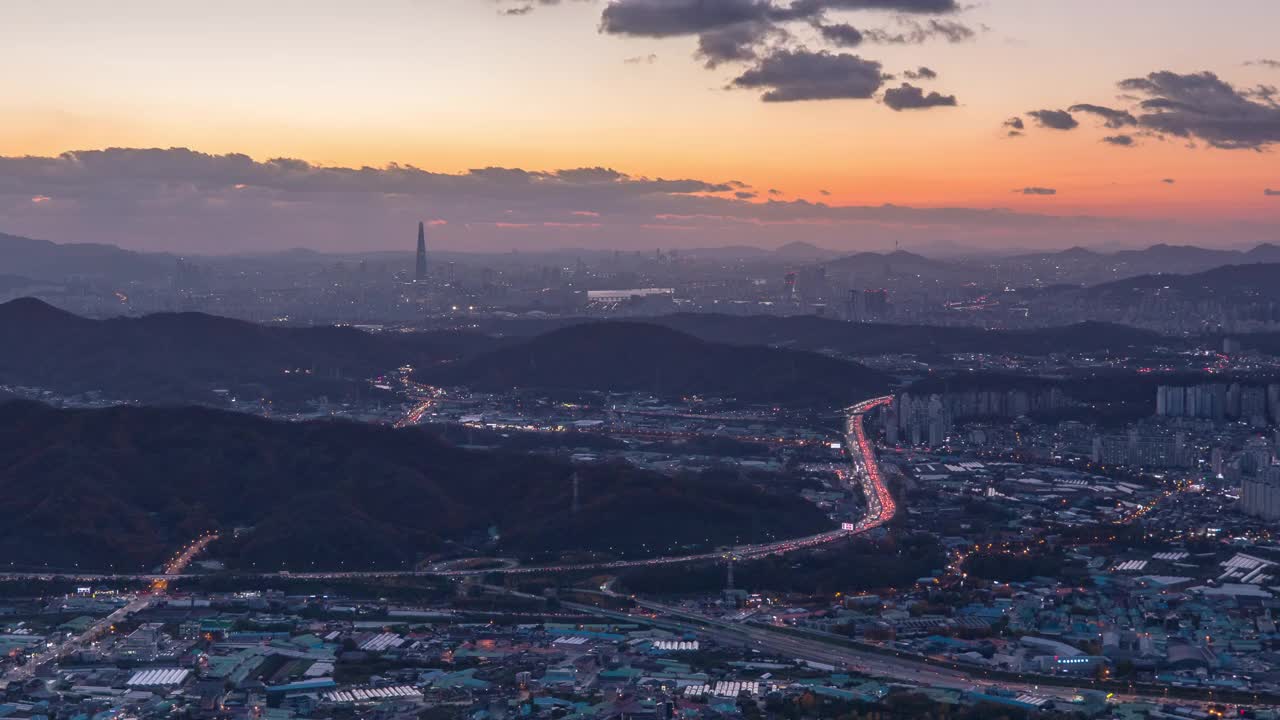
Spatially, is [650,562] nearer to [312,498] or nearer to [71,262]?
[312,498]

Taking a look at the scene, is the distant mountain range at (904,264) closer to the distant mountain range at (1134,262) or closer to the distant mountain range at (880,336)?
the distant mountain range at (1134,262)

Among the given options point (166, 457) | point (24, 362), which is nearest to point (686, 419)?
point (166, 457)

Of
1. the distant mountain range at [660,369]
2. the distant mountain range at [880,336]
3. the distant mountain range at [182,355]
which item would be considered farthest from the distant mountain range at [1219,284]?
the distant mountain range at [182,355]

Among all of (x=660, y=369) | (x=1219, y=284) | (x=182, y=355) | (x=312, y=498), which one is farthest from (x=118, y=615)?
(x=1219, y=284)

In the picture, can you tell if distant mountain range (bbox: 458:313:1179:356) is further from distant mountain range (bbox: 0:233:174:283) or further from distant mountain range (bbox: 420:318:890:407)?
distant mountain range (bbox: 0:233:174:283)

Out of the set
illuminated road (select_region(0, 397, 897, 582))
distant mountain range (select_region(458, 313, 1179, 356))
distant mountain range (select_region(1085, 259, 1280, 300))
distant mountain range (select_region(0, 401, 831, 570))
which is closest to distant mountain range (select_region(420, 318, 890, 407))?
distant mountain range (select_region(458, 313, 1179, 356))

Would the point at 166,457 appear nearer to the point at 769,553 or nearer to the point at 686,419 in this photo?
the point at 769,553
